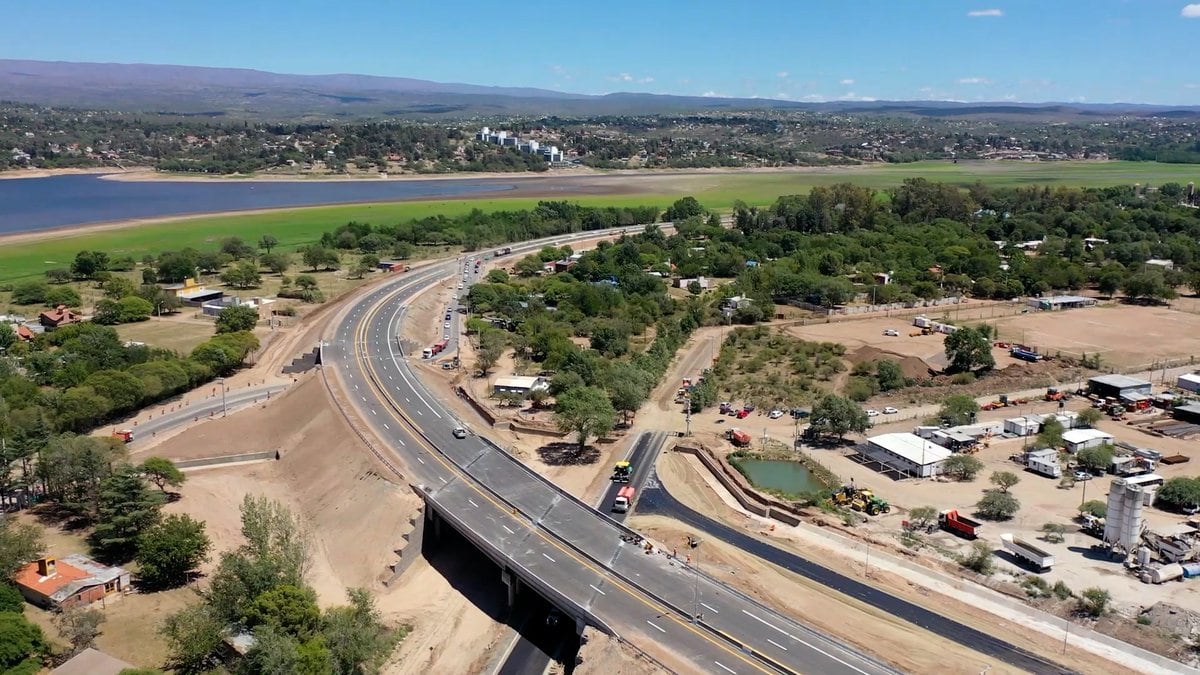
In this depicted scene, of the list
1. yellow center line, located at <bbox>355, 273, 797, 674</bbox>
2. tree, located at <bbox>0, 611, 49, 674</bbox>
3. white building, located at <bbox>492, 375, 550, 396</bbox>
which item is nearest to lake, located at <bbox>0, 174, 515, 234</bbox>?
yellow center line, located at <bbox>355, 273, 797, 674</bbox>

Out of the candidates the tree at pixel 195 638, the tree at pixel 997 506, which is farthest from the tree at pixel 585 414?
the tree at pixel 195 638

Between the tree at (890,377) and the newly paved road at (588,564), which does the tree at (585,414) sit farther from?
the tree at (890,377)

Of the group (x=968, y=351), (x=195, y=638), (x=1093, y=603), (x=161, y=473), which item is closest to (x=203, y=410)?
(x=161, y=473)

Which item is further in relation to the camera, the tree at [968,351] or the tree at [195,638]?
the tree at [968,351]

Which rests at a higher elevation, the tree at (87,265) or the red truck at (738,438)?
the tree at (87,265)

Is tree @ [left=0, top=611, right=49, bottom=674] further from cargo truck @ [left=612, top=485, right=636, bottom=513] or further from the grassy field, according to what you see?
the grassy field

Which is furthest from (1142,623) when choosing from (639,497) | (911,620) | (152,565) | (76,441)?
(76,441)
